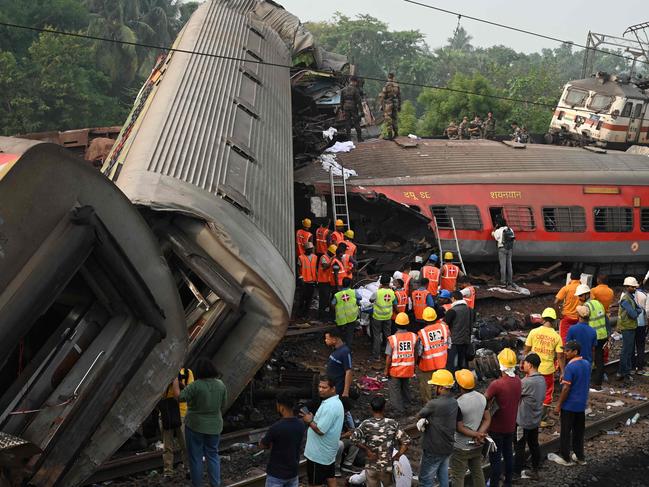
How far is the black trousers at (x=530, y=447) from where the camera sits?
9.40m

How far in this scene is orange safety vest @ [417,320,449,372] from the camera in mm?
10805

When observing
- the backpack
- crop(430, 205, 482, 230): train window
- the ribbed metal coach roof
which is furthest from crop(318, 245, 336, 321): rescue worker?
the backpack

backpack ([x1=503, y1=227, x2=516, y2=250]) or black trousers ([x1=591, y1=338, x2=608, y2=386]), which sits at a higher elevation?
backpack ([x1=503, y1=227, x2=516, y2=250])

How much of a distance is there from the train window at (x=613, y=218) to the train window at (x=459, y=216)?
3091 millimetres

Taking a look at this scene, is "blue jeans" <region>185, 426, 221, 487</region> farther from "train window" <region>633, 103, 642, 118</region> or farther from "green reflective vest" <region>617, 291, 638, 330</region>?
"train window" <region>633, 103, 642, 118</region>

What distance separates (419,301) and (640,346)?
10.8 feet

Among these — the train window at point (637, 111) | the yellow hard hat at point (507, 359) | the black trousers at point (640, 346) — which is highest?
the train window at point (637, 111)

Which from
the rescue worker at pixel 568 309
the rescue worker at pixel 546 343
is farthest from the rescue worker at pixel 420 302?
the rescue worker at pixel 546 343

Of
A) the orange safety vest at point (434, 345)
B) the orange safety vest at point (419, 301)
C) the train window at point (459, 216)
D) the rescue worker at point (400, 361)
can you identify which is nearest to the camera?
the rescue worker at point (400, 361)

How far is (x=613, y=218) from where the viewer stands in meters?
20.1

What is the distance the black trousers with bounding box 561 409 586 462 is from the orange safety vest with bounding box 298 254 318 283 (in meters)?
5.20

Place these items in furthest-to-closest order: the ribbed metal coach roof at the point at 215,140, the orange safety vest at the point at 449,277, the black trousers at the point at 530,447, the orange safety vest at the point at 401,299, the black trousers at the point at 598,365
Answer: the orange safety vest at the point at 449,277 → the orange safety vest at the point at 401,299 → the black trousers at the point at 598,365 → the black trousers at the point at 530,447 → the ribbed metal coach roof at the point at 215,140

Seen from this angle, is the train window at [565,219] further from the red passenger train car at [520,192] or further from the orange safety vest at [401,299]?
the orange safety vest at [401,299]

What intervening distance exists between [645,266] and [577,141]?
6.13 meters
